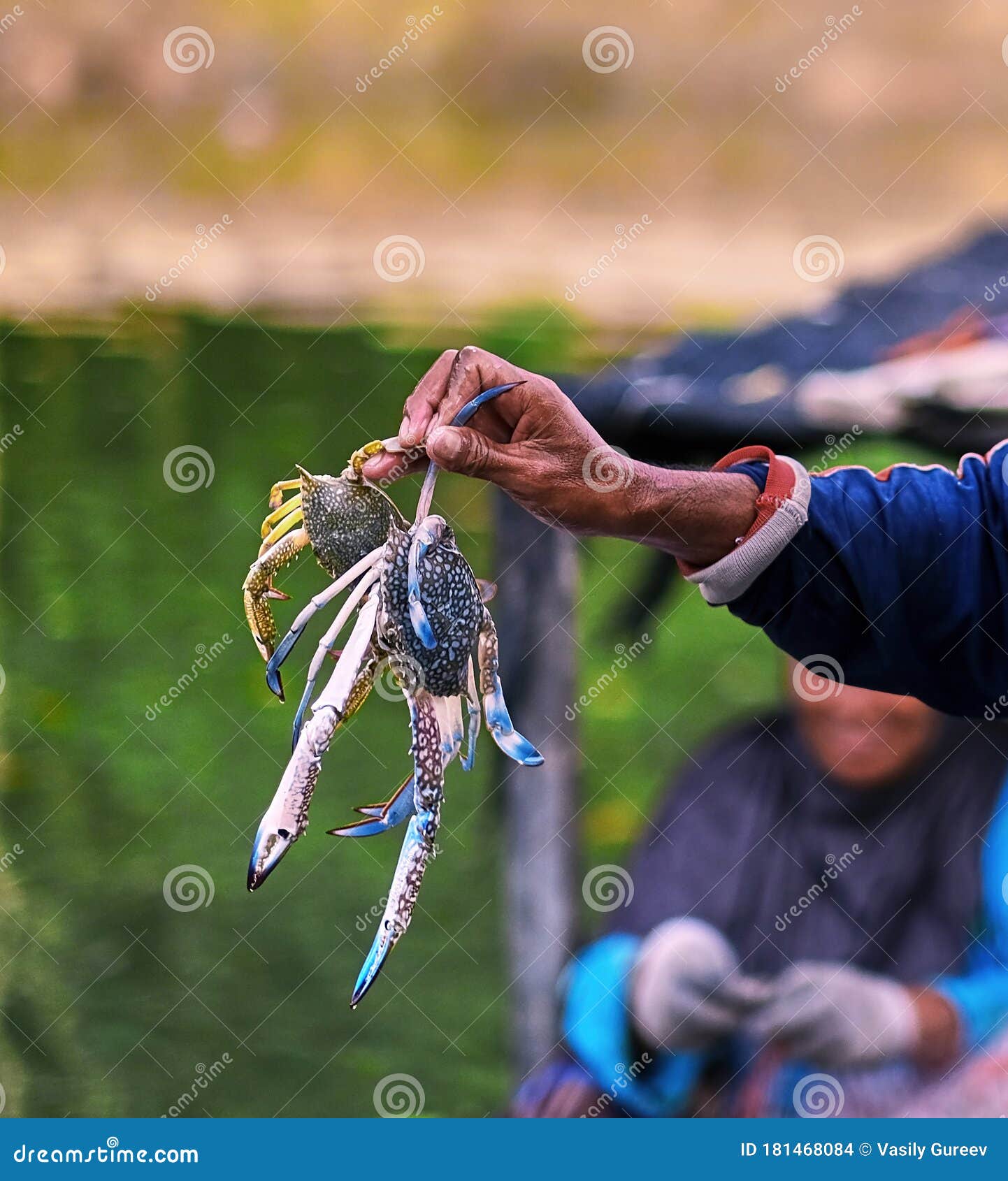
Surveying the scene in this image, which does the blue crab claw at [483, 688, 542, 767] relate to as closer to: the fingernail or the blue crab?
the blue crab

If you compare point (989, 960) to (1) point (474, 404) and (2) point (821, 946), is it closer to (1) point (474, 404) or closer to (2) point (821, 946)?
(2) point (821, 946)

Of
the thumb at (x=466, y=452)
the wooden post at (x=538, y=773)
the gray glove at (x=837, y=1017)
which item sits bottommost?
the gray glove at (x=837, y=1017)

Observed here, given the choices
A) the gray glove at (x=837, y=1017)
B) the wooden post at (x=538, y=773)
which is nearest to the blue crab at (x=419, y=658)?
the wooden post at (x=538, y=773)

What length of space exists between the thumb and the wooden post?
6.83 feet

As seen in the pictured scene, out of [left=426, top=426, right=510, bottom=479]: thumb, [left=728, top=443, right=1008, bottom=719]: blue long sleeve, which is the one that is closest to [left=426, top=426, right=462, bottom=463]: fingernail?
[left=426, top=426, right=510, bottom=479]: thumb

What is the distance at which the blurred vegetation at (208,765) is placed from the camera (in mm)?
3830

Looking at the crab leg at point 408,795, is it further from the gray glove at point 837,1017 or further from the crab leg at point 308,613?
the gray glove at point 837,1017

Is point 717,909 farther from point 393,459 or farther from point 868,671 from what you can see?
point 393,459

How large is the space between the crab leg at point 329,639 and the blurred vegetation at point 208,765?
238 centimetres

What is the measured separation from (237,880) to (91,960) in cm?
48

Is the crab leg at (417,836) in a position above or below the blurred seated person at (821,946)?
above

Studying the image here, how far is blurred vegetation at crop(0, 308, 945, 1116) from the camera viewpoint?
3830mm

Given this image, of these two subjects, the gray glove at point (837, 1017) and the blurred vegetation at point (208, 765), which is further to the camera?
the blurred vegetation at point (208, 765)

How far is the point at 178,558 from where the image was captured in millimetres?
3893
